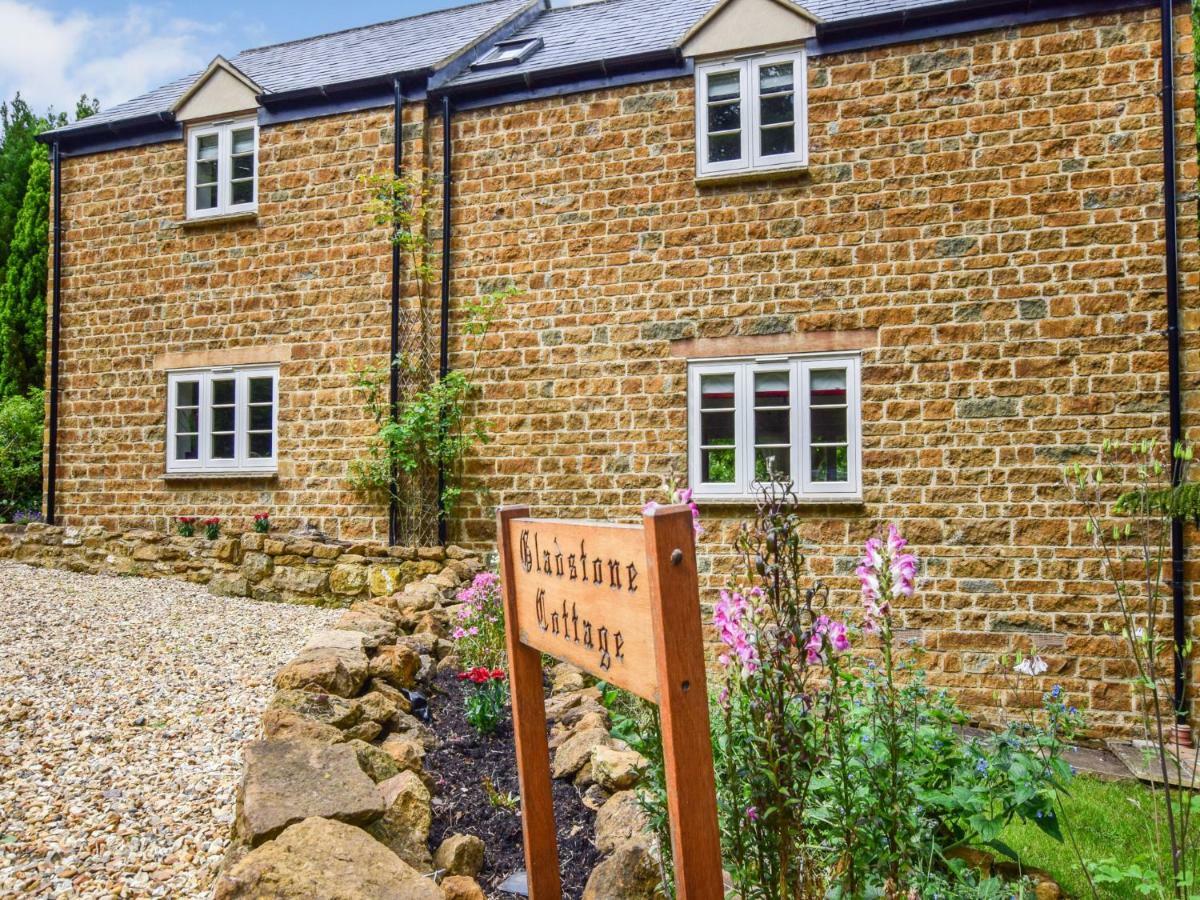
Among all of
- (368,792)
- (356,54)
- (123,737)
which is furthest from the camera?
(356,54)

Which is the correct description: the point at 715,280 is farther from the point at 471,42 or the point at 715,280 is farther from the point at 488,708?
the point at 488,708

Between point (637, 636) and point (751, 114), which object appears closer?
point (637, 636)

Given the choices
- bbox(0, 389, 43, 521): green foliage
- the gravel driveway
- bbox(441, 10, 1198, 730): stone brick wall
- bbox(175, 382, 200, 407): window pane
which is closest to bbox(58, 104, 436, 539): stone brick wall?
bbox(175, 382, 200, 407): window pane

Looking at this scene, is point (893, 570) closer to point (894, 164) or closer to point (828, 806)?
point (828, 806)

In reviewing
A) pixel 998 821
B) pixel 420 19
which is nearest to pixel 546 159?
pixel 420 19

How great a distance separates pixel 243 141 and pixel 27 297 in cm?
838

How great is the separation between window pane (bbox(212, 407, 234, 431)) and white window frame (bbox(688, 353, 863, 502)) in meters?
5.69

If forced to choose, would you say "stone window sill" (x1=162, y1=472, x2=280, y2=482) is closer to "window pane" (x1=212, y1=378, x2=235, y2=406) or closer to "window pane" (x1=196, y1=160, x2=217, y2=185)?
"window pane" (x1=212, y1=378, x2=235, y2=406)

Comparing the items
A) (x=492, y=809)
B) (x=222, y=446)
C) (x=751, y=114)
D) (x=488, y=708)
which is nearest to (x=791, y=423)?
(x=751, y=114)

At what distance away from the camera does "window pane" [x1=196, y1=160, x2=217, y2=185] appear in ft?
34.0

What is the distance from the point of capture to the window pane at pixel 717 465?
8102 millimetres

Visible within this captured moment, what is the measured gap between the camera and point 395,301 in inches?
357

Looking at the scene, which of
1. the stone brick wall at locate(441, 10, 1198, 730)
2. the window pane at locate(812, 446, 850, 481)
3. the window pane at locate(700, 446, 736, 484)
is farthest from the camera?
the window pane at locate(700, 446, 736, 484)

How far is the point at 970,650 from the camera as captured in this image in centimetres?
735
